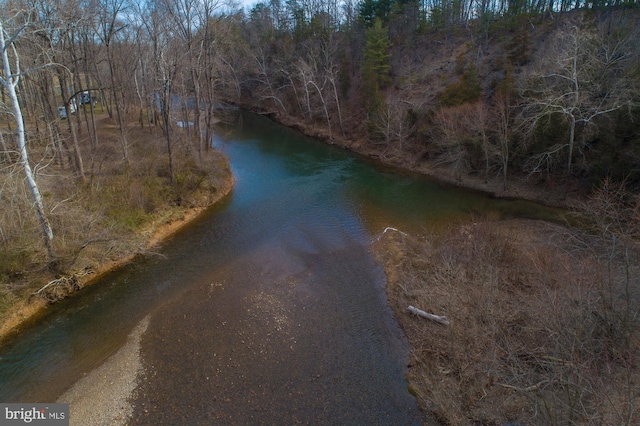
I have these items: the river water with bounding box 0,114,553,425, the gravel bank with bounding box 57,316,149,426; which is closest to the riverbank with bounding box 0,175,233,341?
the river water with bounding box 0,114,553,425

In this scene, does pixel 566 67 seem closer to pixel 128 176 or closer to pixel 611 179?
pixel 611 179

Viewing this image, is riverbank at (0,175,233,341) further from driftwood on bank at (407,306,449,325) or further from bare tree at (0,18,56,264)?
driftwood on bank at (407,306,449,325)

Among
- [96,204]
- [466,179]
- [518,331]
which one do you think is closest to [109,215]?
[96,204]

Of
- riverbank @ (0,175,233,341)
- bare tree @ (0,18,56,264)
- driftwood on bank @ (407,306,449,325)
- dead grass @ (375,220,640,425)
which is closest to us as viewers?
dead grass @ (375,220,640,425)

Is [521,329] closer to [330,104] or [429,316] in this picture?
[429,316]

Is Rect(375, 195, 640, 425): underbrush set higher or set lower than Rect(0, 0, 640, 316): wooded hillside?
lower
